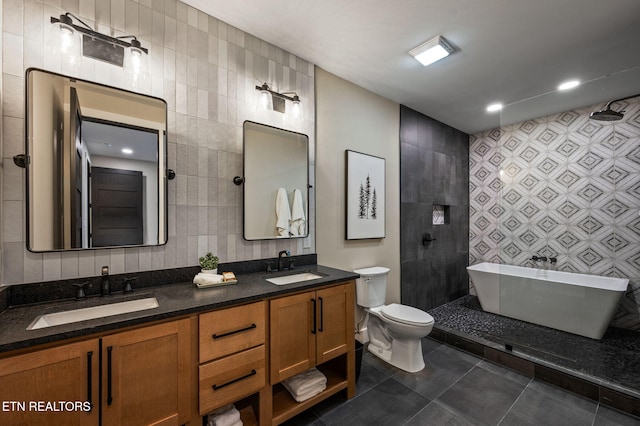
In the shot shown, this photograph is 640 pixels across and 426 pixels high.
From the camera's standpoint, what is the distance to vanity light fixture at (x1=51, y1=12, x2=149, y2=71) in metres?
1.38

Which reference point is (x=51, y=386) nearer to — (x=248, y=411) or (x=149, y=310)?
(x=149, y=310)

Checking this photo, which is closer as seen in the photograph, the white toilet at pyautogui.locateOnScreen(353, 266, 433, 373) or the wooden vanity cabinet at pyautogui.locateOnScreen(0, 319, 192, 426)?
the wooden vanity cabinet at pyautogui.locateOnScreen(0, 319, 192, 426)

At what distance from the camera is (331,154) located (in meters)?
2.58

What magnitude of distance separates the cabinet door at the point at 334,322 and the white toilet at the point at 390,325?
59 centimetres

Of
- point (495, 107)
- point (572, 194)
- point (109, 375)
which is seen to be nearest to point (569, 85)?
point (495, 107)

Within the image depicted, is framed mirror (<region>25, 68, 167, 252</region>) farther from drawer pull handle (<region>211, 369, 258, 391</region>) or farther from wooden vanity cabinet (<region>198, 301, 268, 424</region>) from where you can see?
drawer pull handle (<region>211, 369, 258, 391</region>)

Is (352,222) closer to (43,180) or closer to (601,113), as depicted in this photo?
(43,180)

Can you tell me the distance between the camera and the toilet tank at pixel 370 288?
8.46ft

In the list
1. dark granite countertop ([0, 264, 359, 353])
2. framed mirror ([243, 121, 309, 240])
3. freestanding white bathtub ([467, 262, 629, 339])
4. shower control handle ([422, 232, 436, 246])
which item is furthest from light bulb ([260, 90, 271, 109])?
freestanding white bathtub ([467, 262, 629, 339])

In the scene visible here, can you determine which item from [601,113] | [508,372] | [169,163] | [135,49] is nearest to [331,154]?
[169,163]

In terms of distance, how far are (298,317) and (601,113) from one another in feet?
12.3

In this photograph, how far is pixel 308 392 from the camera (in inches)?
69.3

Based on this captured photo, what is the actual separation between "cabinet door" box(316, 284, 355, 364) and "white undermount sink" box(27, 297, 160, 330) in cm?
98

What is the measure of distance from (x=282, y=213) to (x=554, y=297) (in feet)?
10.2
